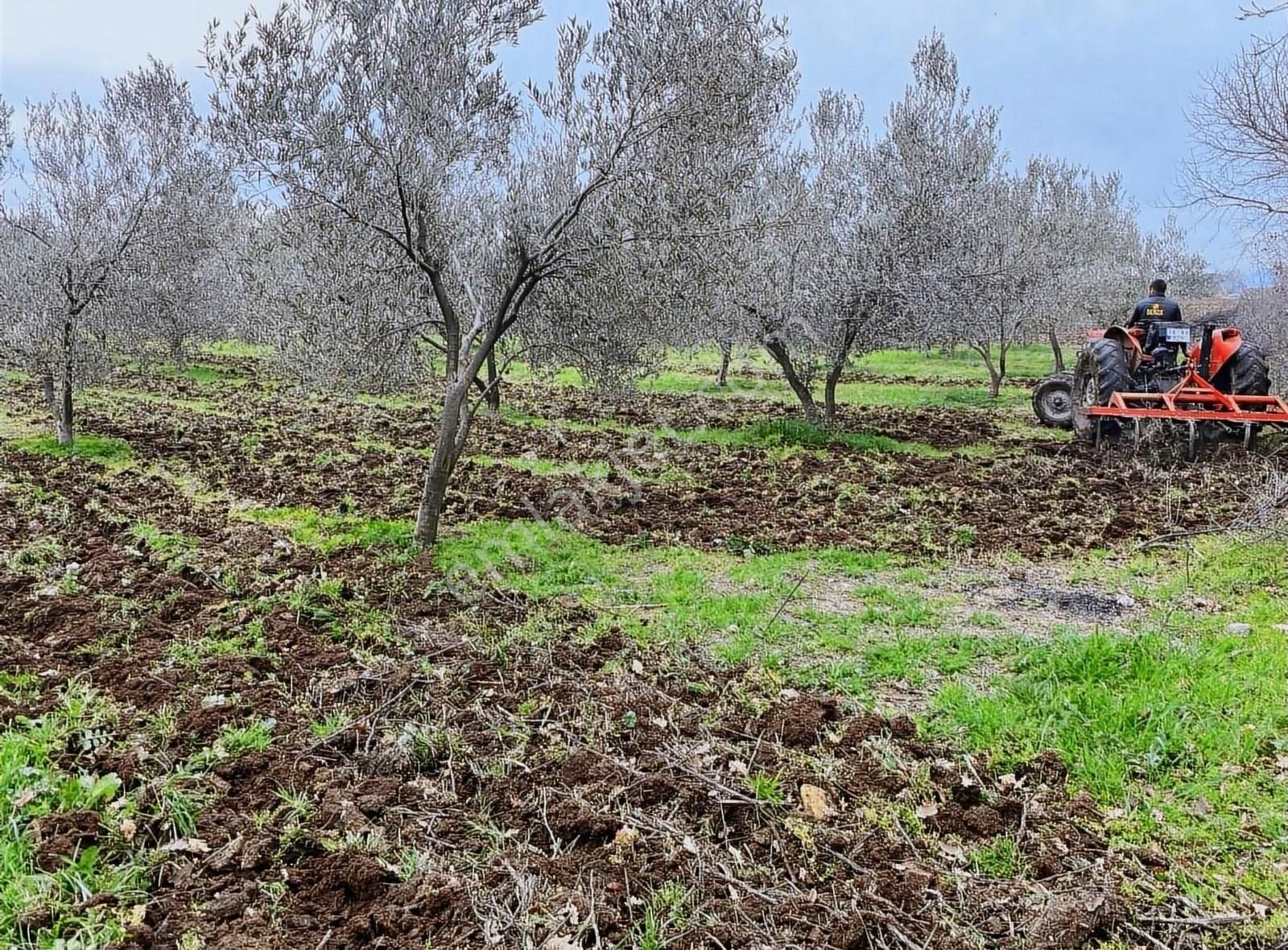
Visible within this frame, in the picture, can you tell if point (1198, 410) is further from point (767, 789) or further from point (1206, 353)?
point (767, 789)

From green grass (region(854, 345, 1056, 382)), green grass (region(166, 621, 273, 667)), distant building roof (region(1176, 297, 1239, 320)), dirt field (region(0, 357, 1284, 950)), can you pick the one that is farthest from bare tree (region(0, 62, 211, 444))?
distant building roof (region(1176, 297, 1239, 320))

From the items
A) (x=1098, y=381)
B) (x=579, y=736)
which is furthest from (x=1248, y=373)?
(x=579, y=736)

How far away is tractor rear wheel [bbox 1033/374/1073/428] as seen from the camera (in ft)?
52.1

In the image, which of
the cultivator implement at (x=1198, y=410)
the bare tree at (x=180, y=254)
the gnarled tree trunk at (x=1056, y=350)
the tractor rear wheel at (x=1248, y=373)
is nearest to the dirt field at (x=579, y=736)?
the cultivator implement at (x=1198, y=410)

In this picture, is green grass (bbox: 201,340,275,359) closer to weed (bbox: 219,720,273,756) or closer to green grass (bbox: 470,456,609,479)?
green grass (bbox: 470,456,609,479)

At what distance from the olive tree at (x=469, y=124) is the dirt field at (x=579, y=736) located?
2231mm

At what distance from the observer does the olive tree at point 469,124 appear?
7125 mm

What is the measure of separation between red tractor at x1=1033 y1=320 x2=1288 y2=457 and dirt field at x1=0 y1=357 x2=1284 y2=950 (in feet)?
8.17

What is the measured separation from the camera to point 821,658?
5273 millimetres

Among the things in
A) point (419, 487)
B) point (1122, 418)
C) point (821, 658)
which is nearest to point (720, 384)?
point (1122, 418)

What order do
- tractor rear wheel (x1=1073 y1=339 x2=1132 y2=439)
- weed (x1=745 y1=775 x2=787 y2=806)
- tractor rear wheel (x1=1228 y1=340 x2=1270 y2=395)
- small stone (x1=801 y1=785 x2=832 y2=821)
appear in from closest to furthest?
small stone (x1=801 y1=785 x2=832 y2=821) → weed (x1=745 y1=775 x2=787 y2=806) → tractor rear wheel (x1=1228 y1=340 x2=1270 y2=395) → tractor rear wheel (x1=1073 y1=339 x2=1132 y2=439)

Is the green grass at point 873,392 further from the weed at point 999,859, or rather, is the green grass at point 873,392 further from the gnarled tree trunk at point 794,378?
the weed at point 999,859

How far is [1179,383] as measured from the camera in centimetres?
1198

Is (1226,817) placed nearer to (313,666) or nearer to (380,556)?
(313,666)
